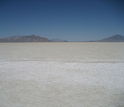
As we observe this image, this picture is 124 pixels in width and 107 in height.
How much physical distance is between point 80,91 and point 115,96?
2.22ft

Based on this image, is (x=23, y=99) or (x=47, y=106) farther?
(x=23, y=99)

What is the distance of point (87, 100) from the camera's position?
106 inches

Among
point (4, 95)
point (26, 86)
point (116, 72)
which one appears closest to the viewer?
point (4, 95)

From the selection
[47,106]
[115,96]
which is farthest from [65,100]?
[115,96]

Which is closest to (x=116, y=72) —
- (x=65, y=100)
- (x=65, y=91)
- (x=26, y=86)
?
(x=65, y=91)

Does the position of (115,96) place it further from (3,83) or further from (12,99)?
(3,83)

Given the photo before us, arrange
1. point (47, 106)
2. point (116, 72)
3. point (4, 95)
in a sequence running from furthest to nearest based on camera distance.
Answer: point (116, 72) < point (4, 95) < point (47, 106)

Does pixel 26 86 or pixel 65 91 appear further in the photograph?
pixel 26 86

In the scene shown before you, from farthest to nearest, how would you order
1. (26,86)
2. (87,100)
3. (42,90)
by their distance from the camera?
(26,86)
(42,90)
(87,100)

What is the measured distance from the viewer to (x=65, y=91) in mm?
3068

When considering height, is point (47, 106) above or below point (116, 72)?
below

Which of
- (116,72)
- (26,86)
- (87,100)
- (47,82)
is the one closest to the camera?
(87,100)

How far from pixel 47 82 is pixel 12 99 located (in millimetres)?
1028

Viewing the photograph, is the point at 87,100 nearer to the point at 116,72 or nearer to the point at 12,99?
the point at 12,99
